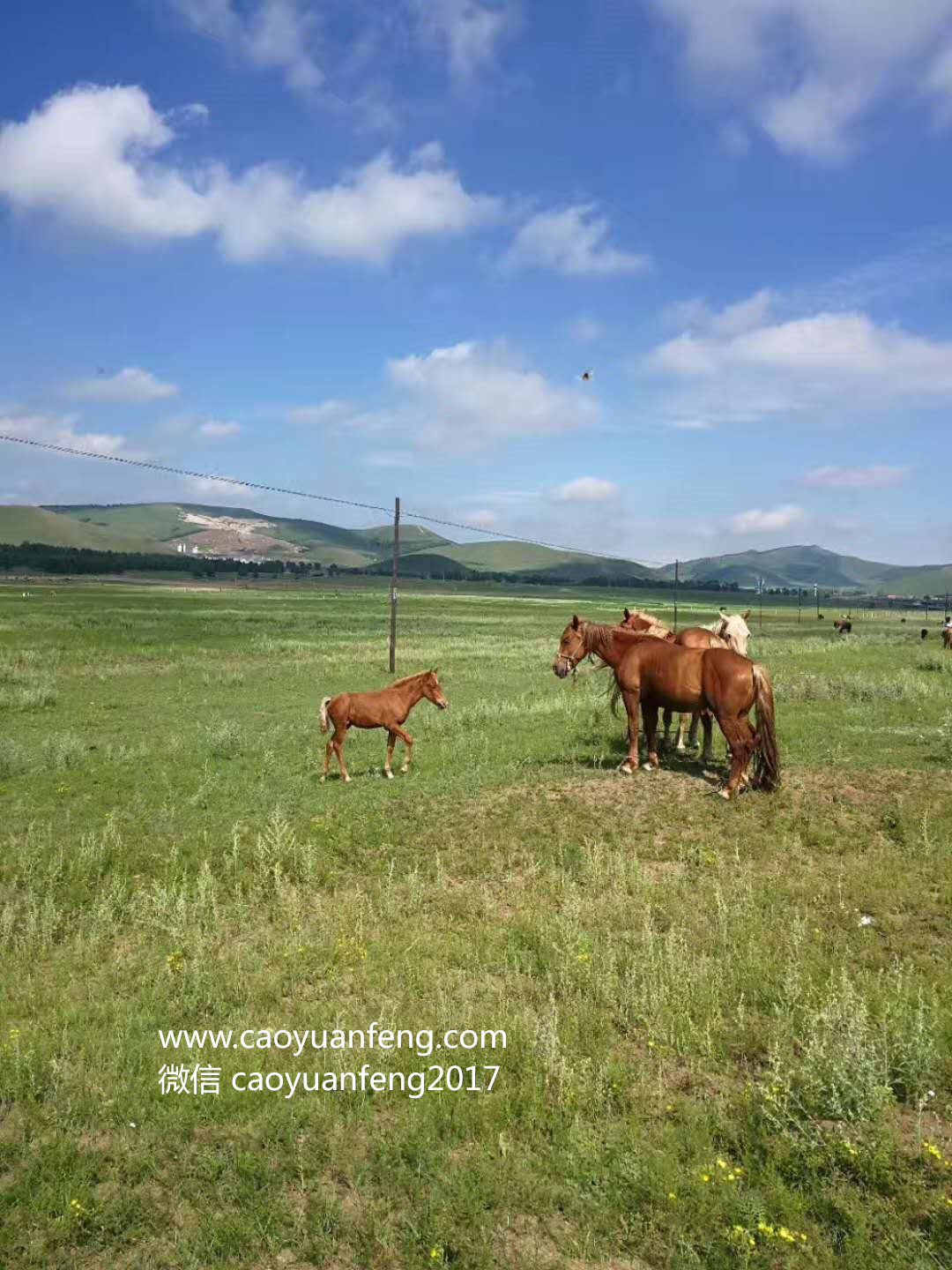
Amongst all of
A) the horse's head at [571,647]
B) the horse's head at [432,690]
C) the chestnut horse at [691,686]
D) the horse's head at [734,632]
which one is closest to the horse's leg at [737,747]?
the chestnut horse at [691,686]

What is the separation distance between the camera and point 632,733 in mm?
14609

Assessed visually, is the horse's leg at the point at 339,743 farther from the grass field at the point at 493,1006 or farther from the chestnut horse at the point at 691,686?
the chestnut horse at the point at 691,686

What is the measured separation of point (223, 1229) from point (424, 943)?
3.70 meters

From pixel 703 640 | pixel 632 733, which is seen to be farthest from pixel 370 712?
pixel 703 640

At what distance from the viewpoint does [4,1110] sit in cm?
596

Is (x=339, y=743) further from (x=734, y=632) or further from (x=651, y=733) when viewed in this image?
(x=734, y=632)

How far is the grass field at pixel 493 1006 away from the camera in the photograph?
16.1 ft

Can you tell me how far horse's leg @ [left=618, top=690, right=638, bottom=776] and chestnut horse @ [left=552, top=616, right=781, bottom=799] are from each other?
0.02 m

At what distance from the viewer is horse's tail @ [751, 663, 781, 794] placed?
12555 mm

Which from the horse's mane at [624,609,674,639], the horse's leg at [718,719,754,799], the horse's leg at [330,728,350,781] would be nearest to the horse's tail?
the horse's leg at [718,719,754,799]

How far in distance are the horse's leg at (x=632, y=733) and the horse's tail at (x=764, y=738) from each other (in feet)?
7.16

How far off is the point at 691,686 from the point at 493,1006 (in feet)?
25.2

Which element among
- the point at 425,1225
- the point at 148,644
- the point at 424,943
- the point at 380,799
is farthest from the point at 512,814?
the point at 148,644

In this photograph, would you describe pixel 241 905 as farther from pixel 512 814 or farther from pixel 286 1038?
pixel 512 814
